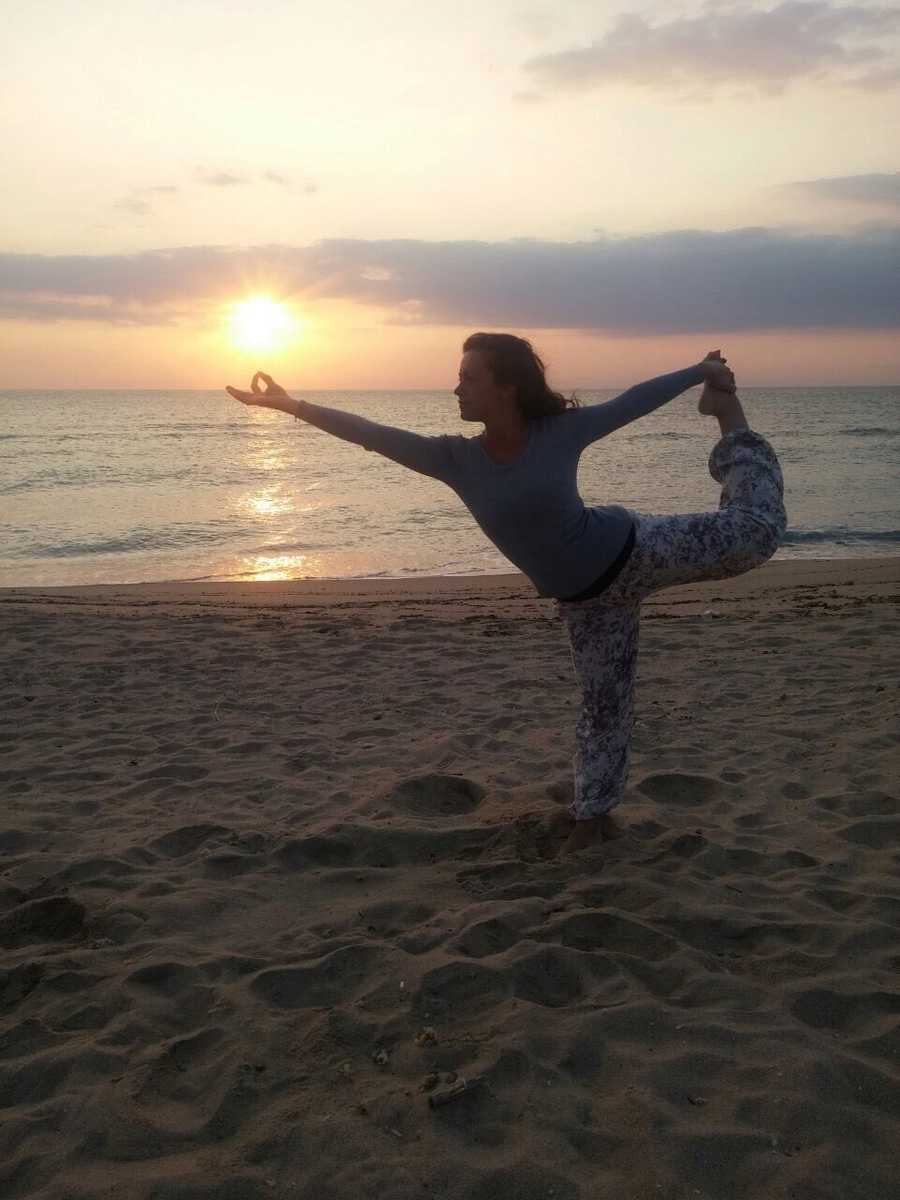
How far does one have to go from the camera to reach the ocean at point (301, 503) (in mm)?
17453

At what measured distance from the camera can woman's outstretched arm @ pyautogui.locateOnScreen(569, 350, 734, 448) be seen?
383 cm

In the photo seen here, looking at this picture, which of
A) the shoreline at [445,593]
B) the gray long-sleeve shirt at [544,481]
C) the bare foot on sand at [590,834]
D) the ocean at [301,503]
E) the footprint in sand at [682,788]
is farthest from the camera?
the ocean at [301,503]

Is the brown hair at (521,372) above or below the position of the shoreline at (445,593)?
above

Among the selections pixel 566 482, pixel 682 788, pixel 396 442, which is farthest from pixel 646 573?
pixel 682 788

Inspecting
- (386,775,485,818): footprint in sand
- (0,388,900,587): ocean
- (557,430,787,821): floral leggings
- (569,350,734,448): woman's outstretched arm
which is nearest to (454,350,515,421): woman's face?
(569,350,734,448): woman's outstretched arm

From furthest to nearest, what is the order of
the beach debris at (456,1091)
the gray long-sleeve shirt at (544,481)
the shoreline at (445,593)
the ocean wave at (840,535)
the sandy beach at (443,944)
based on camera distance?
the ocean wave at (840,535) < the shoreline at (445,593) < the gray long-sleeve shirt at (544,481) < the beach debris at (456,1091) < the sandy beach at (443,944)

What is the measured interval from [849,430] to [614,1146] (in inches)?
2148

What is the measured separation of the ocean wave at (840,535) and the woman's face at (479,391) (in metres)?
15.7

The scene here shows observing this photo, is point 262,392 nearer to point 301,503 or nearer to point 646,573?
point 646,573

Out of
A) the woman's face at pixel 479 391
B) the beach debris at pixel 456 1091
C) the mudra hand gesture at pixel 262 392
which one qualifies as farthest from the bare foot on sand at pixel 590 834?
the mudra hand gesture at pixel 262 392

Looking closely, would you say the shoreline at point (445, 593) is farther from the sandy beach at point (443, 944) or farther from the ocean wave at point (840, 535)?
the sandy beach at point (443, 944)

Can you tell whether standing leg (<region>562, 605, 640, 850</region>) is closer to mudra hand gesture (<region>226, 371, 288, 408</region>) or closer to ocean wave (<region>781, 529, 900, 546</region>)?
mudra hand gesture (<region>226, 371, 288, 408</region>)

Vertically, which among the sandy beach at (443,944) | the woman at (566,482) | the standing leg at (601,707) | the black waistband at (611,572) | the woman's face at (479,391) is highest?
the woman's face at (479,391)

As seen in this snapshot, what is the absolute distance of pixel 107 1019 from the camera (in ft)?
10.5
